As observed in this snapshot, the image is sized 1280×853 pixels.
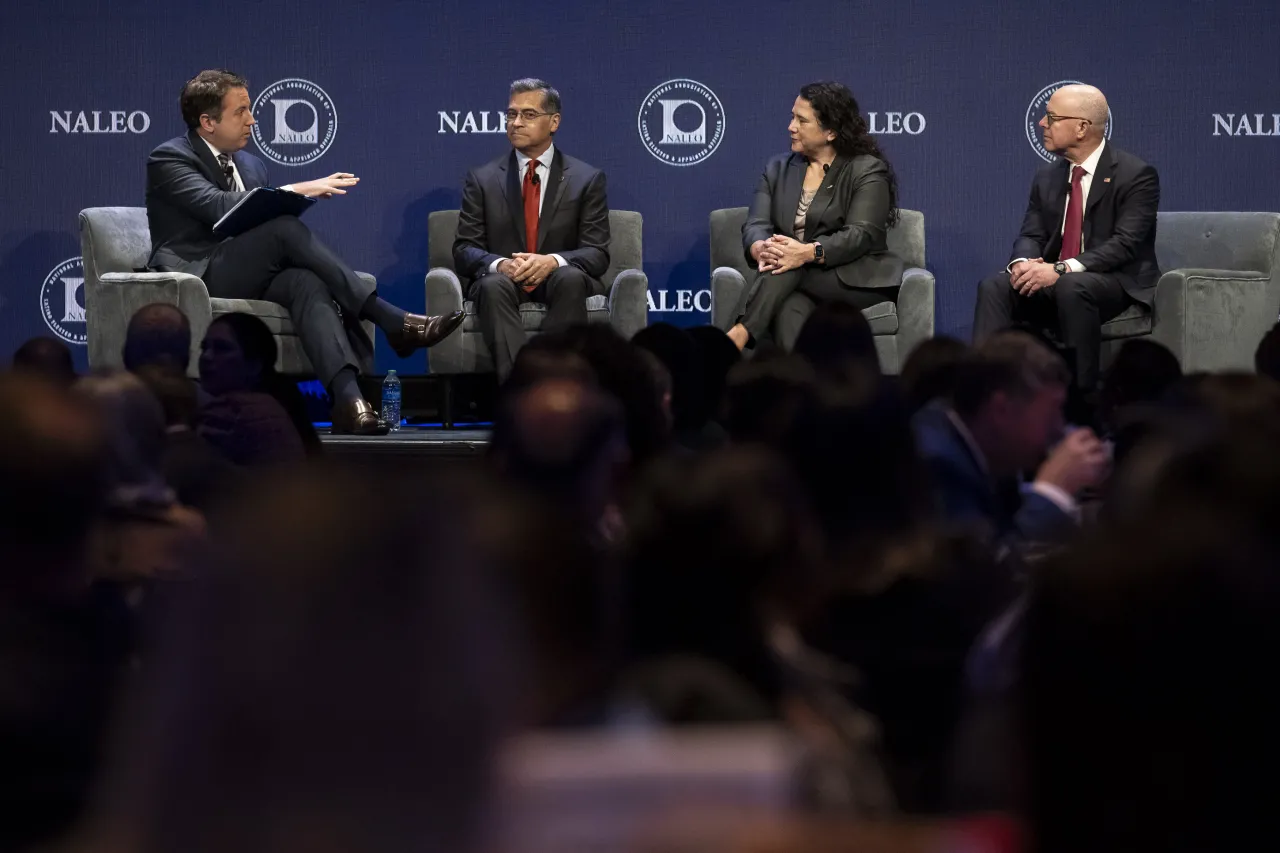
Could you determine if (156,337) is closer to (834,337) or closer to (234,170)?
(834,337)

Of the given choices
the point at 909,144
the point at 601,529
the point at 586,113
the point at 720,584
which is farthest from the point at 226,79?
the point at 720,584

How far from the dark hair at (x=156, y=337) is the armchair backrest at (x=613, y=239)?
3.19 metres

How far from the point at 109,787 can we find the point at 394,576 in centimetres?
18

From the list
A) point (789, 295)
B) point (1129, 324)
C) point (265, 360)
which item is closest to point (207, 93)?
point (789, 295)

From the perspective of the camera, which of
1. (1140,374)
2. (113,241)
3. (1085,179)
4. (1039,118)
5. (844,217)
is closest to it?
(1140,374)

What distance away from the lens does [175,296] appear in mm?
5730

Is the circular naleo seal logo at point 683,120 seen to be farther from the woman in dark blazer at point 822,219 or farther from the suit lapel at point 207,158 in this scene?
the suit lapel at point 207,158

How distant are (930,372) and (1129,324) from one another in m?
3.31

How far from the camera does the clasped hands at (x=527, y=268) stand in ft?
19.8

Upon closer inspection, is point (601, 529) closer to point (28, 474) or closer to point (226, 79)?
point (28, 474)

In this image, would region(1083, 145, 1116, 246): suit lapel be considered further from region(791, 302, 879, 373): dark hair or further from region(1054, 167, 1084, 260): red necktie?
region(791, 302, 879, 373): dark hair

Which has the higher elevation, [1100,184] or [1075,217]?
[1100,184]

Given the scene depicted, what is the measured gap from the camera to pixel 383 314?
19.0 ft

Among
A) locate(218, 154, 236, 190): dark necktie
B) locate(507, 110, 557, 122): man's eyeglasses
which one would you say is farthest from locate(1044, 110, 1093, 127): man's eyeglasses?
locate(218, 154, 236, 190): dark necktie
